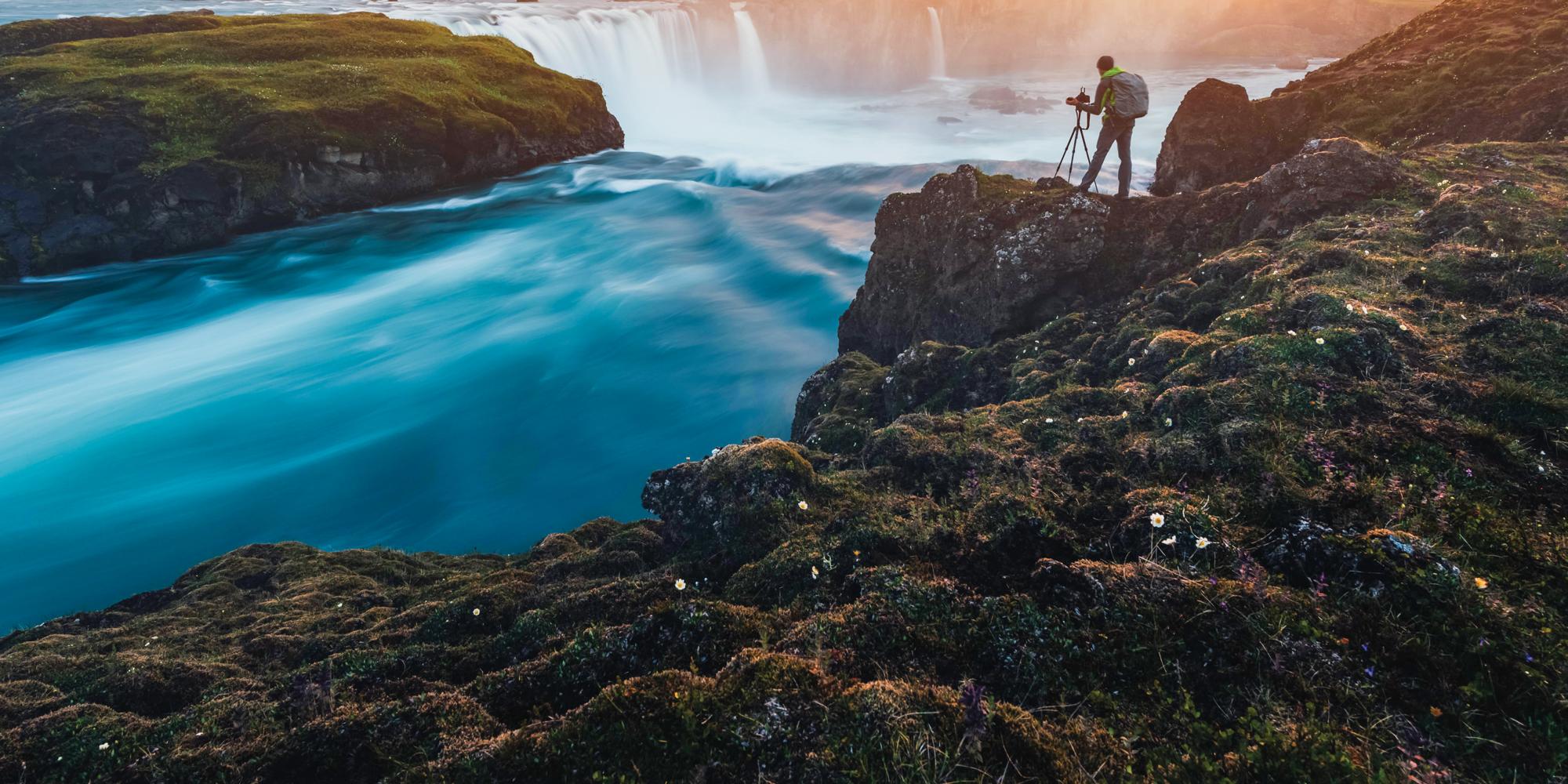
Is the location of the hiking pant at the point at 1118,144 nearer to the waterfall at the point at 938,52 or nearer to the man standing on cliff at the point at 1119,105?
the man standing on cliff at the point at 1119,105

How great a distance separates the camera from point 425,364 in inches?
804

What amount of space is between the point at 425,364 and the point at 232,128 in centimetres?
1982

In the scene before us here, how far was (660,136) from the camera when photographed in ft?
171

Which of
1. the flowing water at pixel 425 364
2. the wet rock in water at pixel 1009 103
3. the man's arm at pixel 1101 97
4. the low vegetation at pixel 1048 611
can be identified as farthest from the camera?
the wet rock in water at pixel 1009 103

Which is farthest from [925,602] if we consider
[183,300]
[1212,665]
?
[183,300]

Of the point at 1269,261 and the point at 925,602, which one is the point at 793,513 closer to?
the point at 925,602

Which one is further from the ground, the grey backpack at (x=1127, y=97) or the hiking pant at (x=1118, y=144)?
the grey backpack at (x=1127, y=97)

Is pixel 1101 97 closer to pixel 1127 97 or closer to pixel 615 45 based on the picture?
pixel 1127 97

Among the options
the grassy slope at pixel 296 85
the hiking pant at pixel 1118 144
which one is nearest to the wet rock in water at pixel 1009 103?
the grassy slope at pixel 296 85

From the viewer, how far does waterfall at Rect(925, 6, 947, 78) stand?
81188 millimetres

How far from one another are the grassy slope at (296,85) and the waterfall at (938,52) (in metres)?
51.8

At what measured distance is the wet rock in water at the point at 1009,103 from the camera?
57.2 meters

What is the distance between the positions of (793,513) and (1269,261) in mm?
7324

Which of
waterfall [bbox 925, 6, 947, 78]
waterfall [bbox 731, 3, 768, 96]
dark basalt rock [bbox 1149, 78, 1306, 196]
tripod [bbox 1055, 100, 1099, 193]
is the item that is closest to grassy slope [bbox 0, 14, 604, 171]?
tripod [bbox 1055, 100, 1099, 193]
